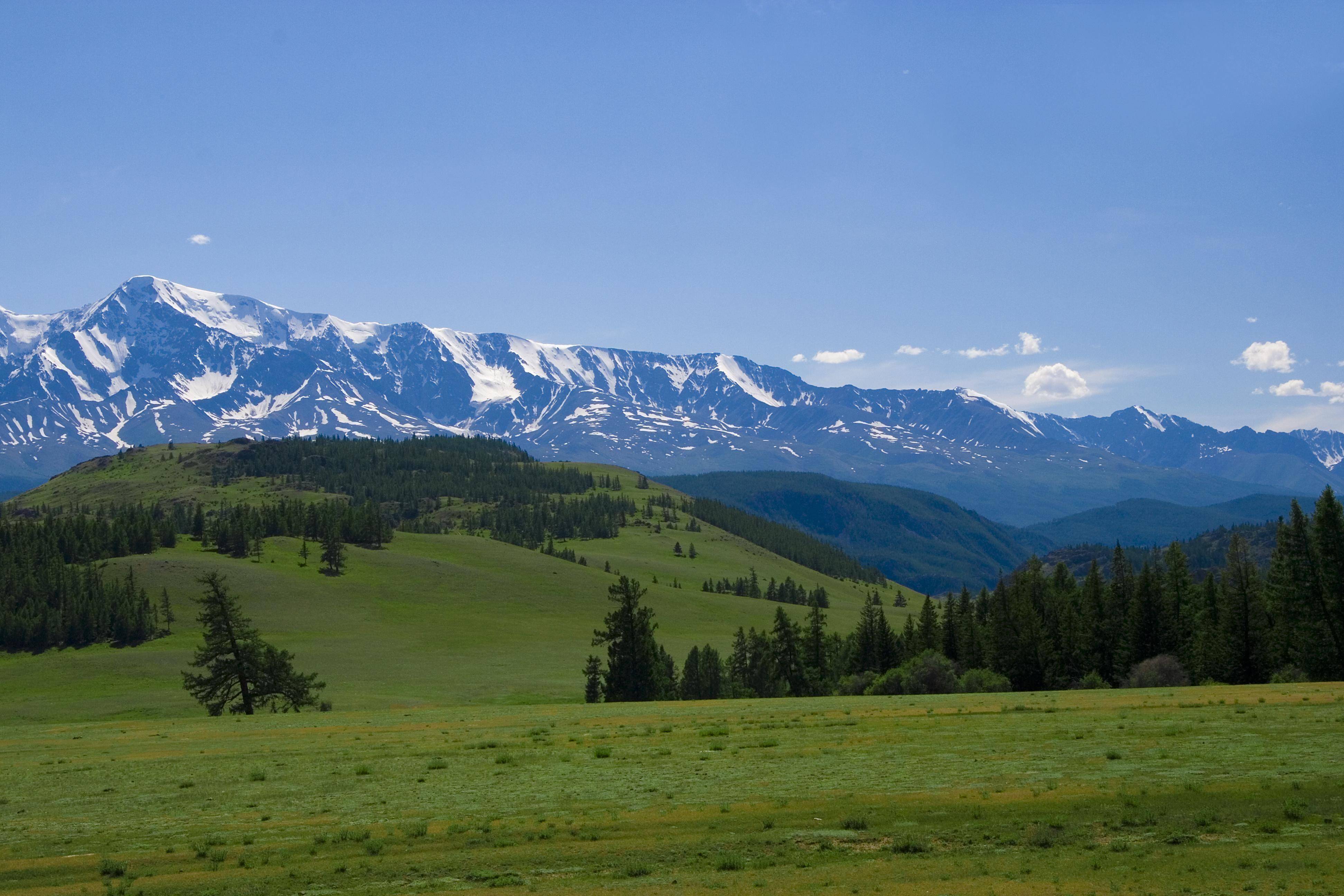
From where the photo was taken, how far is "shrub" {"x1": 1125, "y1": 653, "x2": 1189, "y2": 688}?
6925cm

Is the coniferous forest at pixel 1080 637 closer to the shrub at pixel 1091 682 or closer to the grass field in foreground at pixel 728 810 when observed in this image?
the shrub at pixel 1091 682

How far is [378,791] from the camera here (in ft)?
94.5

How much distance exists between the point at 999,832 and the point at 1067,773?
21.6 feet

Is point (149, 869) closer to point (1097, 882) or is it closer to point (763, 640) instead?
point (1097, 882)

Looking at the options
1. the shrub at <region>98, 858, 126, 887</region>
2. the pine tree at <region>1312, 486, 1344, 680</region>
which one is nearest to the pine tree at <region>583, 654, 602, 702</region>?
the pine tree at <region>1312, 486, 1344, 680</region>

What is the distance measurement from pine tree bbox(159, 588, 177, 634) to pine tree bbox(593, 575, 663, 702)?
Result: 3875 inches

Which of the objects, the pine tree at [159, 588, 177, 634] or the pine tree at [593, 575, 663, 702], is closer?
the pine tree at [593, 575, 663, 702]

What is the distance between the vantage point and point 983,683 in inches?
3046

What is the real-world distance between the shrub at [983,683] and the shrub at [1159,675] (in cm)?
966

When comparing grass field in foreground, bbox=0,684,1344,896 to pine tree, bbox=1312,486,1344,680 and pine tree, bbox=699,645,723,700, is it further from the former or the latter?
pine tree, bbox=699,645,723,700

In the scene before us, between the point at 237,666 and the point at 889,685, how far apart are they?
2179 inches

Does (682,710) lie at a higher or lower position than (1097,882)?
lower

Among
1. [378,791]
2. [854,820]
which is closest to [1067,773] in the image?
[854,820]

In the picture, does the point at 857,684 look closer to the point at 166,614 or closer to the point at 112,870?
the point at 112,870
